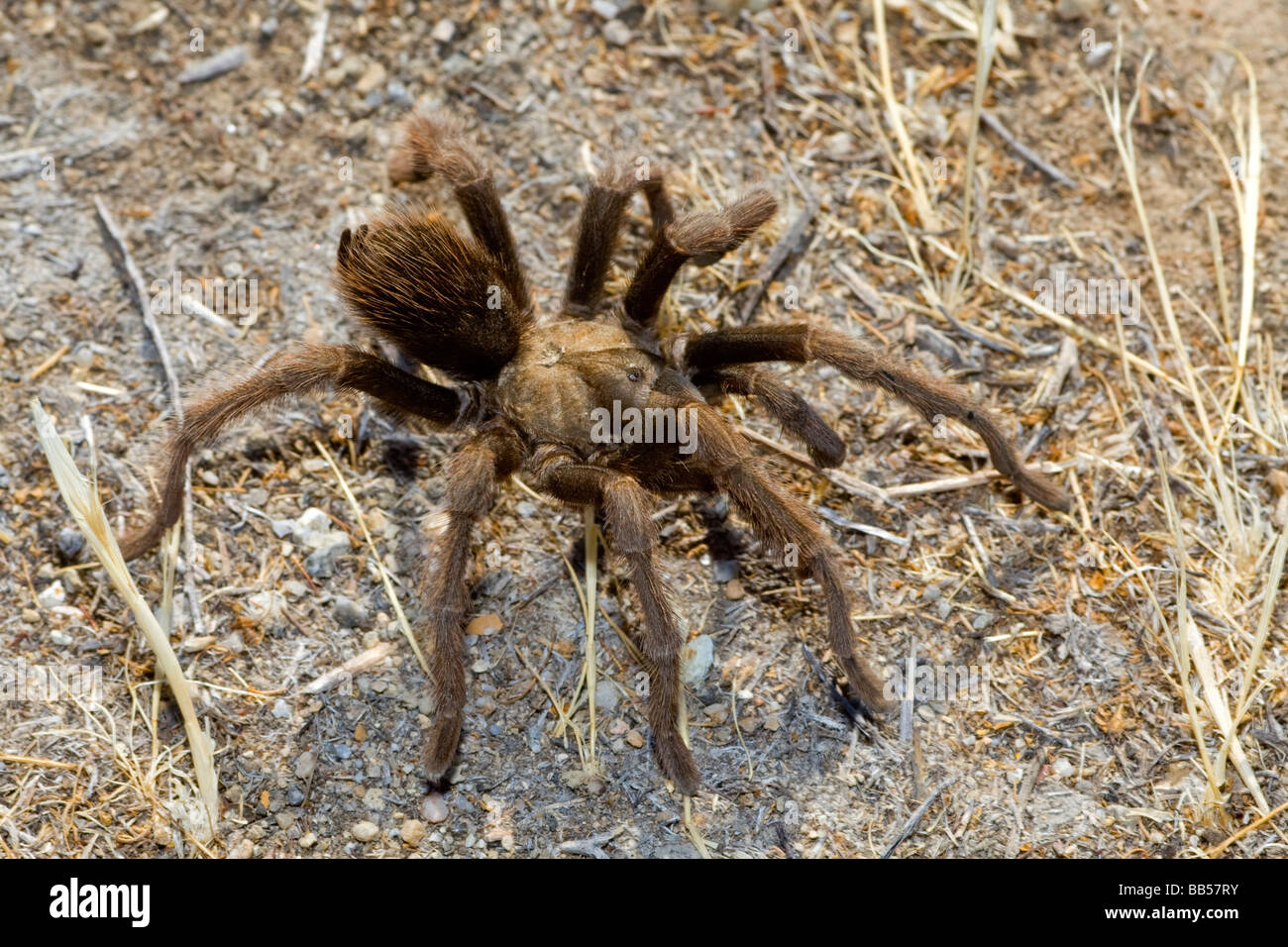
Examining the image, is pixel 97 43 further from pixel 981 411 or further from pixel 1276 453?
pixel 1276 453

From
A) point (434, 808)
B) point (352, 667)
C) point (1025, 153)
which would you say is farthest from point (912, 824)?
point (1025, 153)

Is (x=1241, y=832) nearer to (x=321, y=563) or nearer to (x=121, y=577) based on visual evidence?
(x=321, y=563)

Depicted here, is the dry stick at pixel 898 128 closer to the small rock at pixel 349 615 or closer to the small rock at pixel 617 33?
the small rock at pixel 617 33

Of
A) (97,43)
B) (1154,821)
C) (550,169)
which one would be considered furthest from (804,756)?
(97,43)

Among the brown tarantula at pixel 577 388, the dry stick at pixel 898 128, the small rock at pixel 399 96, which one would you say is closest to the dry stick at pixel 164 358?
the brown tarantula at pixel 577 388

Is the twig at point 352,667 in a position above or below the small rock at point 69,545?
below
